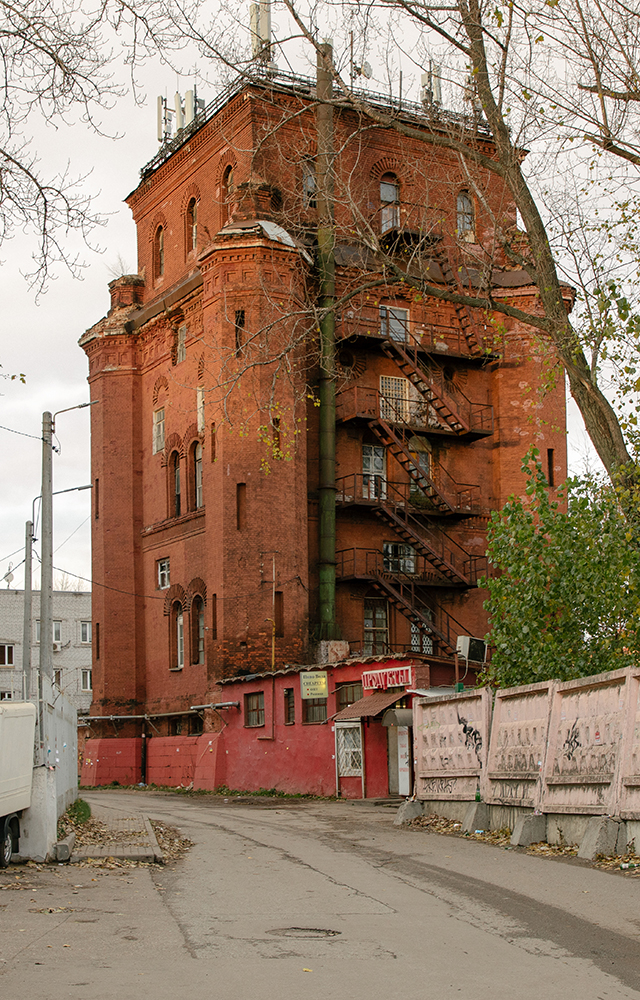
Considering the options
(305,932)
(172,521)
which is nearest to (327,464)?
(172,521)

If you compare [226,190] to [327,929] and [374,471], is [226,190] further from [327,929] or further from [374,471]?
→ [327,929]

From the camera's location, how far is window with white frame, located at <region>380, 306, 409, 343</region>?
39.0 m

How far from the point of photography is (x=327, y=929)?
28.8 feet

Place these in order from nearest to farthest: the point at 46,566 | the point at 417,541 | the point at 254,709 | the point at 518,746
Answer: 1. the point at 518,746
2. the point at 46,566
3. the point at 254,709
4. the point at 417,541

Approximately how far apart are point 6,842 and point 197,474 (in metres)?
27.1

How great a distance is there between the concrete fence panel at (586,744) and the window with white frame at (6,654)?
5738cm

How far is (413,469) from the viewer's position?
38.5m

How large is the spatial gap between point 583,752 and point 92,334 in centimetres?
3405

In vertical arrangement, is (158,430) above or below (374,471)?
above

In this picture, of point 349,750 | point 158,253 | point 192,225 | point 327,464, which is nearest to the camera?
point 349,750

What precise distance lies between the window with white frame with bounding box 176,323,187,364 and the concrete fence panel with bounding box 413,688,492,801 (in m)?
22.9

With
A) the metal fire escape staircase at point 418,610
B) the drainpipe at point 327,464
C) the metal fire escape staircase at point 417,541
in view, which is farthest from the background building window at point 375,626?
the metal fire escape staircase at point 417,541

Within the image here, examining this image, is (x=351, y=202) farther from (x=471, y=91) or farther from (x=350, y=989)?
(x=350, y=989)

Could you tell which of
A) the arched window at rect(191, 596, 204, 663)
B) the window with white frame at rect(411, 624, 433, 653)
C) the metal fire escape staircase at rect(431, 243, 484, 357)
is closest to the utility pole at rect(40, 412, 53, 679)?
the arched window at rect(191, 596, 204, 663)
